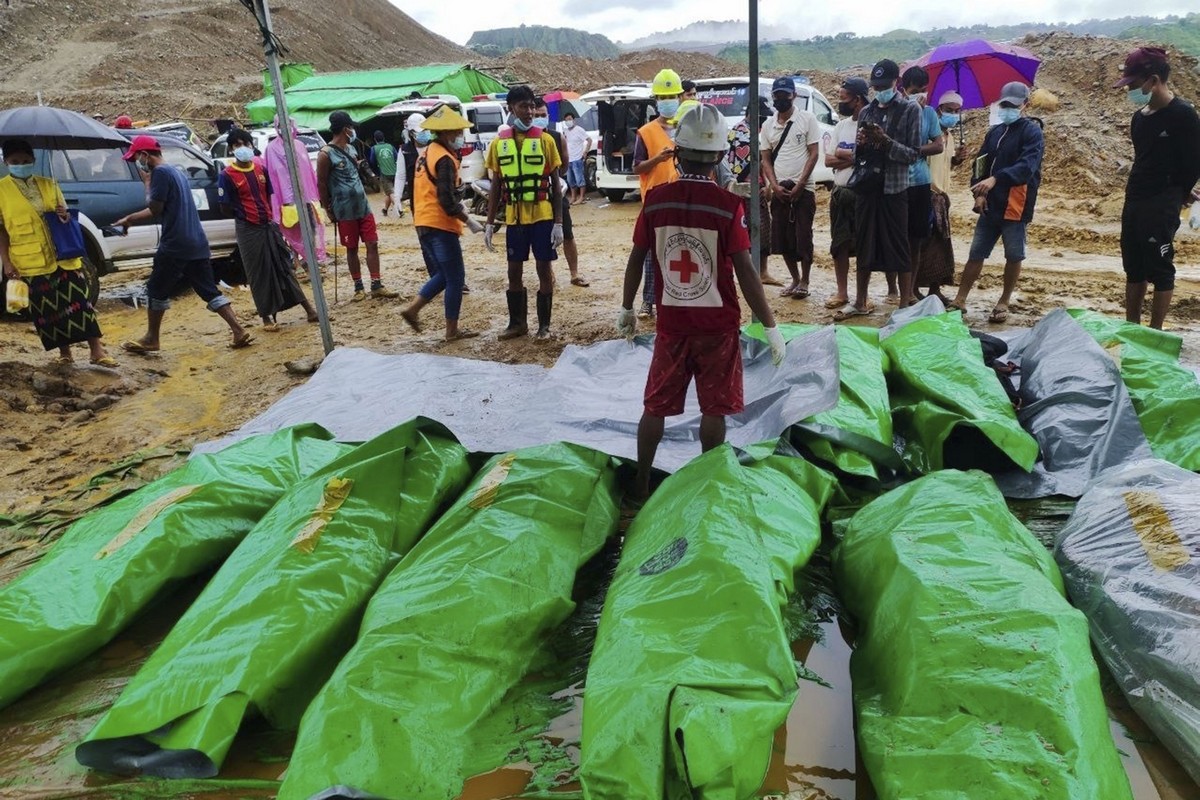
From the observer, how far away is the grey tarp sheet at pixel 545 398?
11.7 feet

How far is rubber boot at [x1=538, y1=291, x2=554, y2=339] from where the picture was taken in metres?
5.67

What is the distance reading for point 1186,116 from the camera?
161 inches

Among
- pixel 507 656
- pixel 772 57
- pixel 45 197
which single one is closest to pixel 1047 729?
pixel 507 656

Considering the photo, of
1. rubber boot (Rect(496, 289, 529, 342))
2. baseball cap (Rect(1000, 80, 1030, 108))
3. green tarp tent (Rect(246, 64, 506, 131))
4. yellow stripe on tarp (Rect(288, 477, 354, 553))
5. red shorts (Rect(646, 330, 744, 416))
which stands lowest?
rubber boot (Rect(496, 289, 529, 342))

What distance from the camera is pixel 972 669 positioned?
1696 millimetres

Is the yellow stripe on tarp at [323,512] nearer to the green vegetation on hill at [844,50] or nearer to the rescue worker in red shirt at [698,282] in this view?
the rescue worker in red shirt at [698,282]

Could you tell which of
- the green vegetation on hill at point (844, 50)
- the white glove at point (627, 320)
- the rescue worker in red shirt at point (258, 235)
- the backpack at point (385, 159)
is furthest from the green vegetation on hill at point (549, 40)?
the white glove at point (627, 320)

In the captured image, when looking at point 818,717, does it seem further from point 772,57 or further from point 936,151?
point 772,57

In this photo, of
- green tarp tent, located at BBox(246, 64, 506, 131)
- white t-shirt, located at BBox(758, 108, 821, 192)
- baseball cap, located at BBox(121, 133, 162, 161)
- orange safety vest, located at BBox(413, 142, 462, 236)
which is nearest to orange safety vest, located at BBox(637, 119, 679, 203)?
white t-shirt, located at BBox(758, 108, 821, 192)

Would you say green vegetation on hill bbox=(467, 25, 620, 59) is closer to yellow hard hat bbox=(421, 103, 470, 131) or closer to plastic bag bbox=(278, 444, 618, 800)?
yellow hard hat bbox=(421, 103, 470, 131)

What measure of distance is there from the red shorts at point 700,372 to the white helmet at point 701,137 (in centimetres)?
65

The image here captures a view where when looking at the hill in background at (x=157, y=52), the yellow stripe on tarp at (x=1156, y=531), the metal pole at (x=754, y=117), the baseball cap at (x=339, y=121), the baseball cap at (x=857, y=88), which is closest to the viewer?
the yellow stripe on tarp at (x=1156, y=531)

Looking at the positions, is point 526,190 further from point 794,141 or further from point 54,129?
point 54,129

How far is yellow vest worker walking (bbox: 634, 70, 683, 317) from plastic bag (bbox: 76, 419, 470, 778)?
305 centimetres
